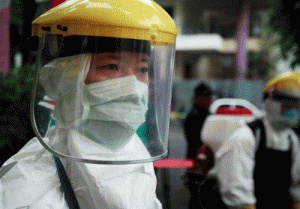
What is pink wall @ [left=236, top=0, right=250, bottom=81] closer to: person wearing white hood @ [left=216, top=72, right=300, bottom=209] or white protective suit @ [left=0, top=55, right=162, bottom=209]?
person wearing white hood @ [left=216, top=72, right=300, bottom=209]

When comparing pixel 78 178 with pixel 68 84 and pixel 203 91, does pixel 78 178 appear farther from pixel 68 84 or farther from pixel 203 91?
pixel 203 91

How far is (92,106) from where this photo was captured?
3.23 ft

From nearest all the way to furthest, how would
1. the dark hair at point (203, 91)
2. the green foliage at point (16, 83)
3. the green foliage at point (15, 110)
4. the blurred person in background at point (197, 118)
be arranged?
the green foliage at point (15, 110) → the green foliage at point (16, 83) → the blurred person in background at point (197, 118) → the dark hair at point (203, 91)

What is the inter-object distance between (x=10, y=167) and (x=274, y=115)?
1986 mm

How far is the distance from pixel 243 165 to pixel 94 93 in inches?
58.7

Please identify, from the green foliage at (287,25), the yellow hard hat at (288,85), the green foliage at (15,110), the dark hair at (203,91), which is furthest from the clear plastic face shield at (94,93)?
the green foliage at (287,25)

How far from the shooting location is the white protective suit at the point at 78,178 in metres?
0.89

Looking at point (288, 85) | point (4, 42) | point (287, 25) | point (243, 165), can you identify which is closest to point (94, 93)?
point (243, 165)

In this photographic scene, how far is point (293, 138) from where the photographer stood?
7.63 ft

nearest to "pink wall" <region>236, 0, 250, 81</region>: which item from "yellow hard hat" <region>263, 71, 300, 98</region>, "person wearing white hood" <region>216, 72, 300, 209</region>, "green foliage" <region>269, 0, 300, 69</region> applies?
"green foliage" <region>269, 0, 300, 69</region>

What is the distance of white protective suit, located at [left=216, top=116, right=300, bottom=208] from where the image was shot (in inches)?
81.8

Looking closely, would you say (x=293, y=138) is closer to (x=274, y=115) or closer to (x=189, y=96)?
(x=274, y=115)

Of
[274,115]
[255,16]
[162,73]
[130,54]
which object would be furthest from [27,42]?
[255,16]

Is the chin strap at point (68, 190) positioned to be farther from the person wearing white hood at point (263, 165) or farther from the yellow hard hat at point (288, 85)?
Answer: the yellow hard hat at point (288, 85)
